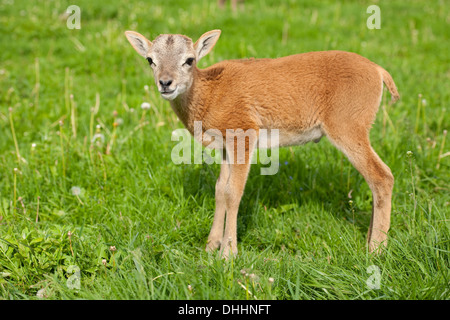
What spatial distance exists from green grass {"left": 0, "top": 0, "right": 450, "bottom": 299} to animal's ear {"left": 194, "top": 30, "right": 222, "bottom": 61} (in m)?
0.47

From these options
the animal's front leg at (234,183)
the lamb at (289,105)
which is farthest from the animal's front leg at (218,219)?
the animal's front leg at (234,183)

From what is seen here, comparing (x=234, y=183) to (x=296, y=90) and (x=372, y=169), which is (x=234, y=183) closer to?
(x=296, y=90)

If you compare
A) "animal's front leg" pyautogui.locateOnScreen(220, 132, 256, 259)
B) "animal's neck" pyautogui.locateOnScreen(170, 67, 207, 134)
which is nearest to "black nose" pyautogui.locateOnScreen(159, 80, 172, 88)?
"animal's neck" pyautogui.locateOnScreen(170, 67, 207, 134)

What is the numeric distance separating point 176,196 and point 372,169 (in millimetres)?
1732

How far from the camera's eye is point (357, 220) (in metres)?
4.08

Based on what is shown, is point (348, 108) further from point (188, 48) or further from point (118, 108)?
point (118, 108)

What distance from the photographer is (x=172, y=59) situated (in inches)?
130

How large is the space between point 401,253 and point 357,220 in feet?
3.43

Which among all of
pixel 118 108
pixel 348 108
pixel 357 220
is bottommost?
pixel 357 220

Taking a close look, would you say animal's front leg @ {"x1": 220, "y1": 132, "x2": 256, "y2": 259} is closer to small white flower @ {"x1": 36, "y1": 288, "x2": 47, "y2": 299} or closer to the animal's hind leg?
the animal's hind leg

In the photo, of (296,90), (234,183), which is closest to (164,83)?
(234,183)

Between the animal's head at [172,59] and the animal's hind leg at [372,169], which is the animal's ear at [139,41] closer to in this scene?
the animal's head at [172,59]

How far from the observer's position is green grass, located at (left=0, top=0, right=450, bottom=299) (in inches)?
111

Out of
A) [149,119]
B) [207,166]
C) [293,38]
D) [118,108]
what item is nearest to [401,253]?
[207,166]
